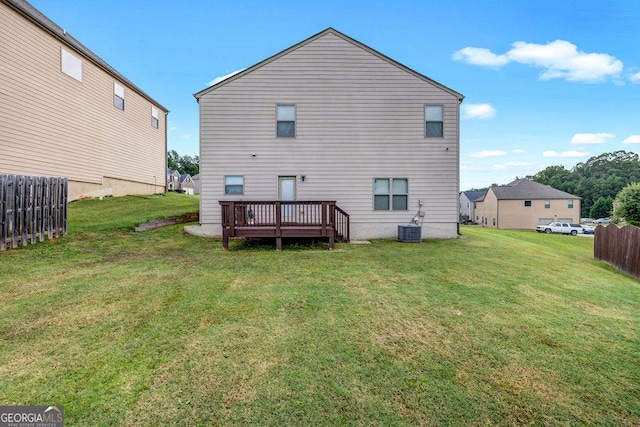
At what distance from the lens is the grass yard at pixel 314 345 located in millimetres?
2346

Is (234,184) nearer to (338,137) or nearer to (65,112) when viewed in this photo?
(338,137)

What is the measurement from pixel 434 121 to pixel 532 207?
3649 cm

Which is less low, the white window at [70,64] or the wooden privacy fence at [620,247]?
the white window at [70,64]

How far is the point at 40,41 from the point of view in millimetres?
11805

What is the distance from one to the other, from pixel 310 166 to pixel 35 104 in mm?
11544

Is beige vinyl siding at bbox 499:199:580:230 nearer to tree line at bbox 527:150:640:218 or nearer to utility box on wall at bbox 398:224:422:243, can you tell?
utility box on wall at bbox 398:224:422:243

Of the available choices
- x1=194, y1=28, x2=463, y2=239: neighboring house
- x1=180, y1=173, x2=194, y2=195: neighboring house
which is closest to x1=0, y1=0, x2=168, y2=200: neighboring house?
x1=194, y1=28, x2=463, y2=239: neighboring house

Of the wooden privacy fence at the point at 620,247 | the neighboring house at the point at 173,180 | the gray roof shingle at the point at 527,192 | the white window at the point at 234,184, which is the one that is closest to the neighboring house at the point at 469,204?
the gray roof shingle at the point at 527,192

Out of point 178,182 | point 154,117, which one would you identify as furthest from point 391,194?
point 178,182

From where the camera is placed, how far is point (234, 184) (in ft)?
35.0

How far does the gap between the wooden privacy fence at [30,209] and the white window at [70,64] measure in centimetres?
776

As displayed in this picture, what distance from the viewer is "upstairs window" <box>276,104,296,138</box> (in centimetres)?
1076

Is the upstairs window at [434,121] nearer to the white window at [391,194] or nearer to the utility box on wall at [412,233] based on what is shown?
the white window at [391,194]

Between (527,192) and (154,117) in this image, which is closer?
(154,117)
